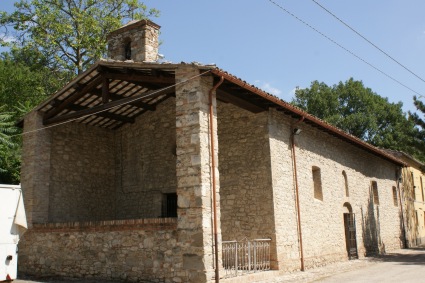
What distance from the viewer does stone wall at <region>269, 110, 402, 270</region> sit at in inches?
478

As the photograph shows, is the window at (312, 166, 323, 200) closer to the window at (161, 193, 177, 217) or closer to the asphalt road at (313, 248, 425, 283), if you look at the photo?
the asphalt road at (313, 248, 425, 283)

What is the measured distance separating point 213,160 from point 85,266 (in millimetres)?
4568

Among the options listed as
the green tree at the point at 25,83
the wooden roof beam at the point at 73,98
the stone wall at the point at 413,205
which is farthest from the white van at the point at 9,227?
the stone wall at the point at 413,205

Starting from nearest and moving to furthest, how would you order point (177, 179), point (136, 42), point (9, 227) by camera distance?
point (9, 227), point (177, 179), point (136, 42)

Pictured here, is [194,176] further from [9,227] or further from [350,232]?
[350,232]

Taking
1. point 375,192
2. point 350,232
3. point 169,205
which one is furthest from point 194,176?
point 375,192

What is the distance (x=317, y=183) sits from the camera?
48.3 ft

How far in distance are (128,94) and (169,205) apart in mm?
3805

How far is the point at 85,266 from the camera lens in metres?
11.0

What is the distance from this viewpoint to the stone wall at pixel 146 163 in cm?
1397

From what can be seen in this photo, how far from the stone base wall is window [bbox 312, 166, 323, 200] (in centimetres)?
701

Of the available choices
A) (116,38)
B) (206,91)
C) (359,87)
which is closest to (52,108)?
(116,38)

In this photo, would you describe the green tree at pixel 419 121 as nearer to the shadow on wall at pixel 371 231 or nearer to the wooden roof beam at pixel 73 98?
the shadow on wall at pixel 371 231

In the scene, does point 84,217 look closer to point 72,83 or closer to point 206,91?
point 72,83
